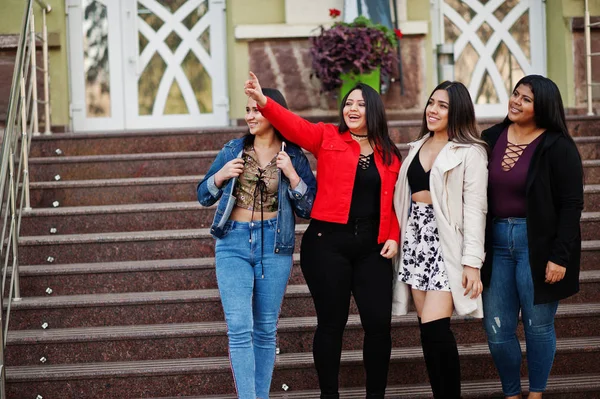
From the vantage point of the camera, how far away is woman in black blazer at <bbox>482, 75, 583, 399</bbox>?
165 inches

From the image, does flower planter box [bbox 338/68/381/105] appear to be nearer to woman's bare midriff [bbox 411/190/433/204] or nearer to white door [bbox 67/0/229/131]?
white door [bbox 67/0/229/131]

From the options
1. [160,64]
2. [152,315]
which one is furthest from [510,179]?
[160,64]

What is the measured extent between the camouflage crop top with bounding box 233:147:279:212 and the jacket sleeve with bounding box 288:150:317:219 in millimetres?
100

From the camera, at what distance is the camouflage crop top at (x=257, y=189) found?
172 inches

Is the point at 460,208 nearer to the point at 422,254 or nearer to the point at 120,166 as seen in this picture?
the point at 422,254

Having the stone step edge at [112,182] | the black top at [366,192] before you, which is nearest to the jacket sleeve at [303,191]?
the black top at [366,192]

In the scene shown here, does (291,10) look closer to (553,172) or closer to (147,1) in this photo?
(147,1)

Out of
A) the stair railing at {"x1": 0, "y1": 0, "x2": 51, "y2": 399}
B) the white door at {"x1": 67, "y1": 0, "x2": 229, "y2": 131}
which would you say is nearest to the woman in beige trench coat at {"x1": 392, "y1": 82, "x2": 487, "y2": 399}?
the stair railing at {"x1": 0, "y1": 0, "x2": 51, "y2": 399}

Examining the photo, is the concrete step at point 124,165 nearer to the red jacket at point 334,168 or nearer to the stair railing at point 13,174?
the stair railing at point 13,174

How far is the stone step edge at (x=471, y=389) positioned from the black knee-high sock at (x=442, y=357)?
694 mm

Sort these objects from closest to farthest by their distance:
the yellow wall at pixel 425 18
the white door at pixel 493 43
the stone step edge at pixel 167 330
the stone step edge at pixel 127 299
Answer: the stone step edge at pixel 167 330, the stone step edge at pixel 127 299, the yellow wall at pixel 425 18, the white door at pixel 493 43

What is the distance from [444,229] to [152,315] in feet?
7.09

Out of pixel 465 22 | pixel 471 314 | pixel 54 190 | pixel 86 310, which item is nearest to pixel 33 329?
pixel 86 310

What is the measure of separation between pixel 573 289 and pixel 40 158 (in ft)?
14.3
